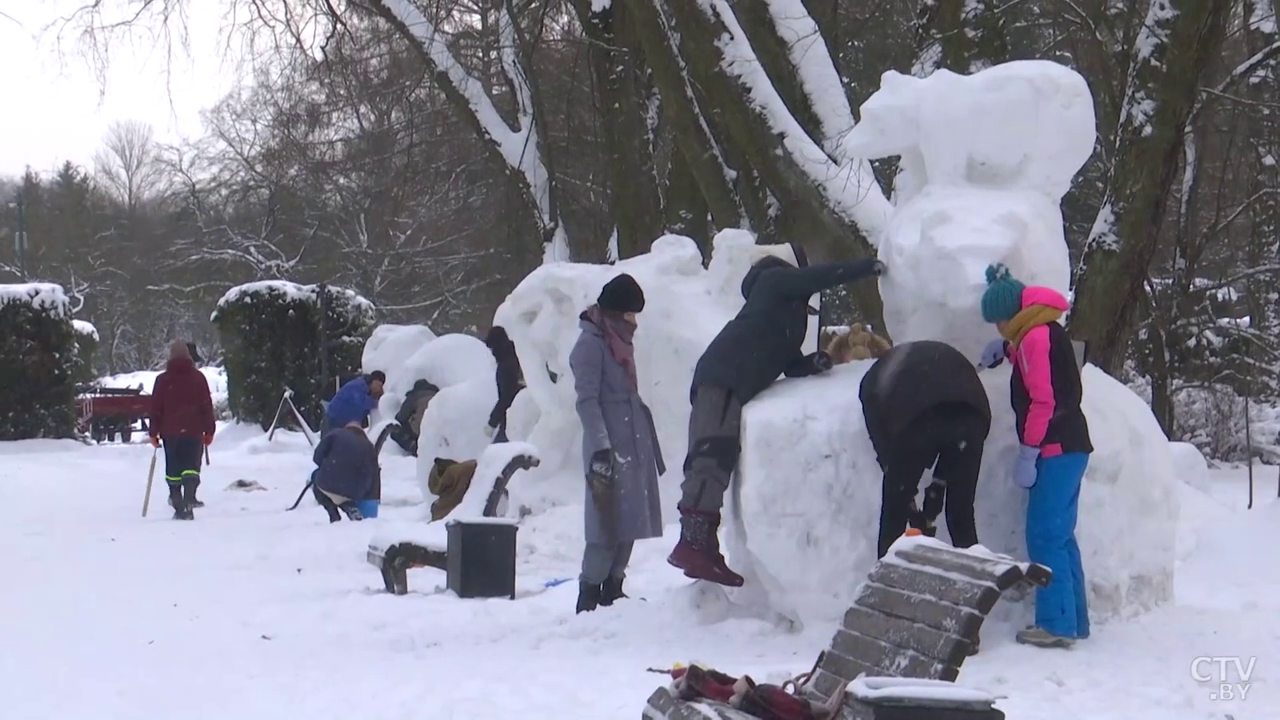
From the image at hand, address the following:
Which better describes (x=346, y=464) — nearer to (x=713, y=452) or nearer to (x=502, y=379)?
(x=502, y=379)

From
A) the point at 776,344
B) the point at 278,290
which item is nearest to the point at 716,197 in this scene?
the point at 776,344

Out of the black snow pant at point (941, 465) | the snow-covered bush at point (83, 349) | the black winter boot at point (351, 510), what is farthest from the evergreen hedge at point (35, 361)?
the black snow pant at point (941, 465)

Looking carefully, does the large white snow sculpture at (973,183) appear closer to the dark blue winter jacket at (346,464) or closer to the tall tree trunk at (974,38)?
the tall tree trunk at (974,38)

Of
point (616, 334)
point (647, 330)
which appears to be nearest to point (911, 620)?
point (616, 334)

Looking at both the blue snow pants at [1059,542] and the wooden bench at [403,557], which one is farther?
the wooden bench at [403,557]

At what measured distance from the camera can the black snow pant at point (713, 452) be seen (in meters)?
6.04

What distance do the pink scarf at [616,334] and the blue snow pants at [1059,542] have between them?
2433 millimetres

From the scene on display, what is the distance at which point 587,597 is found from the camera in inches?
276

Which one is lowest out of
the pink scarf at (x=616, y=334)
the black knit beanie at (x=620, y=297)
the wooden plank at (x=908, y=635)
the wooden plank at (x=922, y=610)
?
the wooden plank at (x=908, y=635)

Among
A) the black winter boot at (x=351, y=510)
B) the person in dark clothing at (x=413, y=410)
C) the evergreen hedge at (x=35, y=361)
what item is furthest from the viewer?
the evergreen hedge at (x=35, y=361)

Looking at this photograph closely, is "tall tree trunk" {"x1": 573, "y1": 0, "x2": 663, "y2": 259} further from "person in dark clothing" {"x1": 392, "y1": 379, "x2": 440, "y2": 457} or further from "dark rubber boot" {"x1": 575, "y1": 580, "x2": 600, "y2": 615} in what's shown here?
"dark rubber boot" {"x1": 575, "y1": 580, "x2": 600, "y2": 615}

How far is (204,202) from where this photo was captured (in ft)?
128

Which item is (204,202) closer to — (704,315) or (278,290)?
(278,290)

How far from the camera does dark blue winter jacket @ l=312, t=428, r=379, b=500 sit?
11.3m
